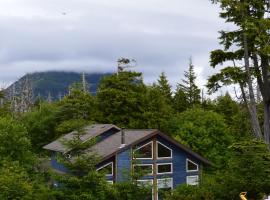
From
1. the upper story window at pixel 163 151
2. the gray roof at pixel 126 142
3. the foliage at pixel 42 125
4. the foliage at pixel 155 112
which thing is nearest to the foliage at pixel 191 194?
the gray roof at pixel 126 142

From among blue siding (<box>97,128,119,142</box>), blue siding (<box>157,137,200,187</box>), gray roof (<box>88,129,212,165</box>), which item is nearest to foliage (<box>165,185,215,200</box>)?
gray roof (<box>88,129,212,165</box>)

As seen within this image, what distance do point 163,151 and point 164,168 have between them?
1.40 metres

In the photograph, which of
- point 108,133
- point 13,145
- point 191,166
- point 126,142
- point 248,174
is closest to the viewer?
point 248,174

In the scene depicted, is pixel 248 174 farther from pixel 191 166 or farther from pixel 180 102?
pixel 180 102

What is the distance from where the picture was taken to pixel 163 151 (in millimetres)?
40188

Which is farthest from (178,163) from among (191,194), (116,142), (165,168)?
(191,194)

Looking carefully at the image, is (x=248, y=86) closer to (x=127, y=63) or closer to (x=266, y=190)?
(x=266, y=190)

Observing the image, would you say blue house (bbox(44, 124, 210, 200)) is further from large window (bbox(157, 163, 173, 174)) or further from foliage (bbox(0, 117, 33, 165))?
foliage (bbox(0, 117, 33, 165))

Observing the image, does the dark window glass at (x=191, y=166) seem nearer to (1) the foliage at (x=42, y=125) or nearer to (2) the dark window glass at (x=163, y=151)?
(2) the dark window glass at (x=163, y=151)

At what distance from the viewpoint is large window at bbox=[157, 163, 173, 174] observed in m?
40.0

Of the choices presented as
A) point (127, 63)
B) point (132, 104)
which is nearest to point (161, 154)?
point (132, 104)

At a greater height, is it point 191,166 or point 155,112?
point 155,112

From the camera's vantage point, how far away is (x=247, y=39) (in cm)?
2616

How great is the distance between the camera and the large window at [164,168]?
40.0m
